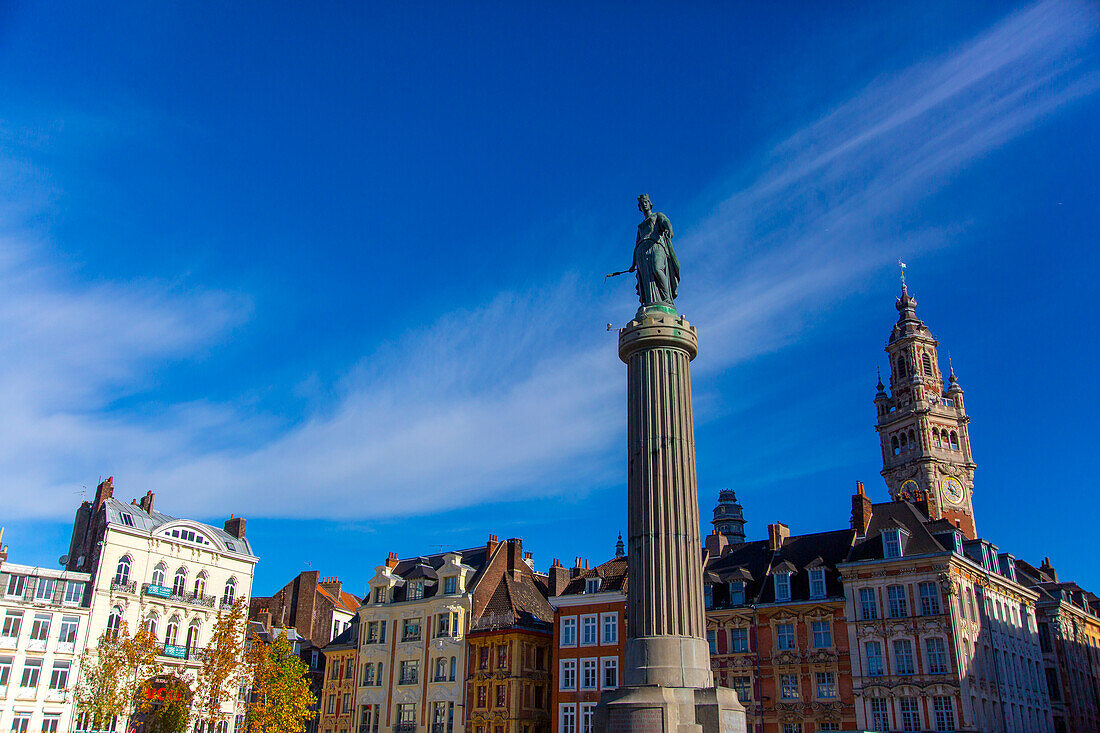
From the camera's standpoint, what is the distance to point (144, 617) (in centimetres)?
4862

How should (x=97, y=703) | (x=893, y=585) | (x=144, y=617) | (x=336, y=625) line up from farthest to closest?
(x=336, y=625)
(x=144, y=617)
(x=893, y=585)
(x=97, y=703)

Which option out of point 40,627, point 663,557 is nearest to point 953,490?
point 663,557

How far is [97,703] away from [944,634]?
3660 cm

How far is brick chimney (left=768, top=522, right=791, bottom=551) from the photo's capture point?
50291mm

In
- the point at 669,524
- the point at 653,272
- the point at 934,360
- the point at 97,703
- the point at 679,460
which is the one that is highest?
the point at 934,360

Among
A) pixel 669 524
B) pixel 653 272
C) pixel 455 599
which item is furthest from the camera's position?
pixel 455 599

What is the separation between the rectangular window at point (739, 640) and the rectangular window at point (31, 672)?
33315mm

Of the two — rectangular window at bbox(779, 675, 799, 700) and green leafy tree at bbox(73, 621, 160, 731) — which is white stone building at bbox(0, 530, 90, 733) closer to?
green leafy tree at bbox(73, 621, 160, 731)

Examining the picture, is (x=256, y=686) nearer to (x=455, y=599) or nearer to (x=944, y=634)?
(x=455, y=599)

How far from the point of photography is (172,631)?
49.8 m

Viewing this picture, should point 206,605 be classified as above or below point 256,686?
above

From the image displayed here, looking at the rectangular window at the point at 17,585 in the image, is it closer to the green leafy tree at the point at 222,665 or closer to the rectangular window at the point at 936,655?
the green leafy tree at the point at 222,665

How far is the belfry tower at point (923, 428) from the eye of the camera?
303 ft

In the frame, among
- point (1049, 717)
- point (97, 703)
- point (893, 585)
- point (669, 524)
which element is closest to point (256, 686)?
point (97, 703)
